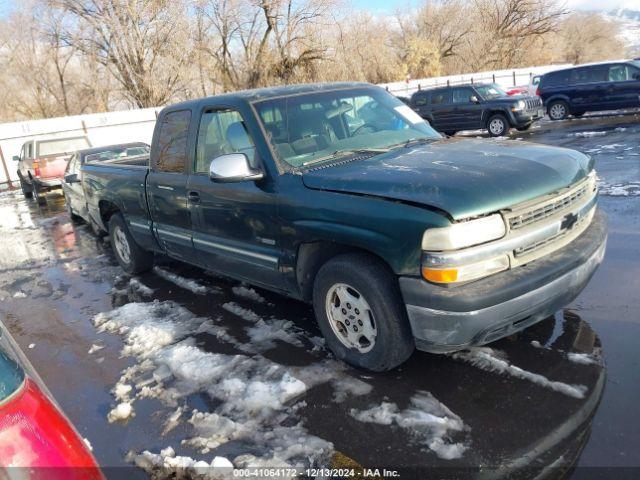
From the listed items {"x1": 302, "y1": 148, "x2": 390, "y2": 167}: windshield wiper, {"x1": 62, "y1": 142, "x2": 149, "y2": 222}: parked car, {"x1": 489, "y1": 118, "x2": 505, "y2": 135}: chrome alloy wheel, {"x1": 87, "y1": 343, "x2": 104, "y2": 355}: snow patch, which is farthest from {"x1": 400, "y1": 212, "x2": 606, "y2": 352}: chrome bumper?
{"x1": 489, "y1": 118, "x2": 505, "y2": 135}: chrome alloy wheel

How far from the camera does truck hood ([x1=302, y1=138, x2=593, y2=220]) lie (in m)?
2.94

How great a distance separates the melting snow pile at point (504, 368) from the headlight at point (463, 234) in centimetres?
96

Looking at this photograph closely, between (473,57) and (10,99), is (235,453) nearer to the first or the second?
(10,99)

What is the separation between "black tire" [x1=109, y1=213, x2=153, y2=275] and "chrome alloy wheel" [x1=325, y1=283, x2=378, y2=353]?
354cm

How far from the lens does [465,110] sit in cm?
1667

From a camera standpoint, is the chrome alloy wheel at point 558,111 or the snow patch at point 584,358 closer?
the snow patch at point 584,358

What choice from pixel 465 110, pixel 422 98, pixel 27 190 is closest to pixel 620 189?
pixel 465 110

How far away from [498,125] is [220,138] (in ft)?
44.7

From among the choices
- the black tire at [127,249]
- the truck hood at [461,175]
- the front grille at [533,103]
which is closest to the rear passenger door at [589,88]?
the front grille at [533,103]

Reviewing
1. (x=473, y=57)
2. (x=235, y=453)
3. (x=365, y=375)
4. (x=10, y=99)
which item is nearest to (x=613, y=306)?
(x=365, y=375)

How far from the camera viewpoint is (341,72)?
3684cm

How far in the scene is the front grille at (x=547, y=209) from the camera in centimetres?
302

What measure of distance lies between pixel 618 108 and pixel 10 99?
3773 cm

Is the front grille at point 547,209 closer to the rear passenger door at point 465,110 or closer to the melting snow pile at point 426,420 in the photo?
the melting snow pile at point 426,420
